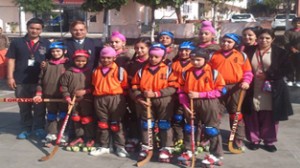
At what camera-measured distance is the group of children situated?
4.93m

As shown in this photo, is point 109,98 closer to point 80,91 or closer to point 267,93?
point 80,91

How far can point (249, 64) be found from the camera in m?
5.29

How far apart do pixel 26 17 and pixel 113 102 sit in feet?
114

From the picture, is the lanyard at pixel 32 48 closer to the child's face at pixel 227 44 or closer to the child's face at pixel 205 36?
the child's face at pixel 205 36

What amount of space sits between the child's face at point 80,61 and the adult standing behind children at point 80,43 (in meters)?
0.22

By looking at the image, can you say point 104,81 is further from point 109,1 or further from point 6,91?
point 109,1

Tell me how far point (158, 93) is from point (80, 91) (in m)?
1.10

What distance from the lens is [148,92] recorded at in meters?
4.98

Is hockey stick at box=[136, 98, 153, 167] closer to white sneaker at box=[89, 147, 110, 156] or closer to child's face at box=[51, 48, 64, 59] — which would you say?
white sneaker at box=[89, 147, 110, 156]

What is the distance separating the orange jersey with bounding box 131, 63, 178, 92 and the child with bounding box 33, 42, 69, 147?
4.23 feet

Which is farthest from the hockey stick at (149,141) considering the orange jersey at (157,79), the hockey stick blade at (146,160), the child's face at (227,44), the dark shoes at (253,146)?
the dark shoes at (253,146)

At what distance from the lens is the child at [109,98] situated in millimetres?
5281

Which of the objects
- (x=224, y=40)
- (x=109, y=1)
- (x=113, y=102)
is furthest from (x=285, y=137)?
(x=109, y=1)

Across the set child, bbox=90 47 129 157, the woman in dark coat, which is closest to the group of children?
child, bbox=90 47 129 157
